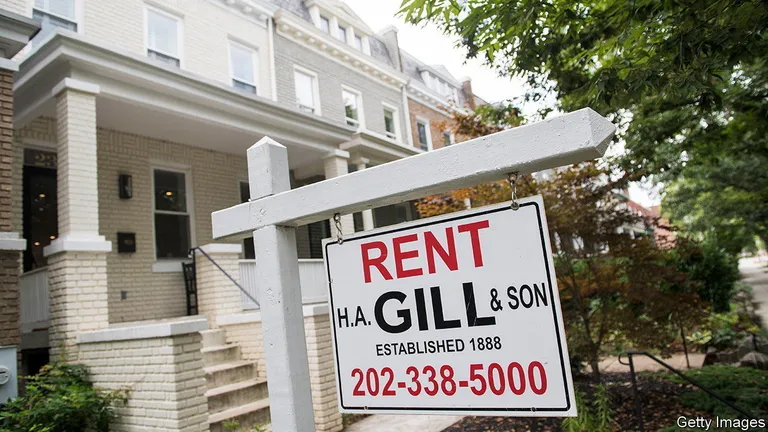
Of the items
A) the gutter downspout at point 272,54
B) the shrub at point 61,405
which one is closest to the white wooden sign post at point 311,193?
the shrub at point 61,405

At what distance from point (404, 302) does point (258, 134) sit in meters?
8.09

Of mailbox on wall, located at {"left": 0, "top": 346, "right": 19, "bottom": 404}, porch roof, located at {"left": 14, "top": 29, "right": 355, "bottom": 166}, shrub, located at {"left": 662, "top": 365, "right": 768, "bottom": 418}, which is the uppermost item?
porch roof, located at {"left": 14, "top": 29, "right": 355, "bottom": 166}

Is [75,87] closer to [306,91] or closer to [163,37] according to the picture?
[163,37]

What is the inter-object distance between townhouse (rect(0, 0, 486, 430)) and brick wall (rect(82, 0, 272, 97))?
3 centimetres

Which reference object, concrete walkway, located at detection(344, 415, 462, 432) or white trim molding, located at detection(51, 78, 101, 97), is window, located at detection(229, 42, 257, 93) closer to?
Result: white trim molding, located at detection(51, 78, 101, 97)

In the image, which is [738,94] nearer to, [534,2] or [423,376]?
[534,2]

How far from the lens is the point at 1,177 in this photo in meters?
5.57

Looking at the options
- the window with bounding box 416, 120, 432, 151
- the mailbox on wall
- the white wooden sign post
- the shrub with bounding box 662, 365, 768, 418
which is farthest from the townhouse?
the shrub with bounding box 662, 365, 768, 418

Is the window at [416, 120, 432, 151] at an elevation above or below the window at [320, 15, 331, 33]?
below

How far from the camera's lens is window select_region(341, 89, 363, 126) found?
46.8ft

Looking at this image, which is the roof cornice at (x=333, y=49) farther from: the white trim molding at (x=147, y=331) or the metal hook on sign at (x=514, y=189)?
the metal hook on sign at (x=514, y=189)

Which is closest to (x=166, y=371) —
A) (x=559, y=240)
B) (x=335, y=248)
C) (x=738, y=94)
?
(x=335, y=248)

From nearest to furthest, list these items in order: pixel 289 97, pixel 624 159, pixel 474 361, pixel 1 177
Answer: pixel 474 361 < pixel 1 177 < pixel 624 159 < pixel 289 97

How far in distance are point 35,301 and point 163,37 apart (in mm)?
5643
